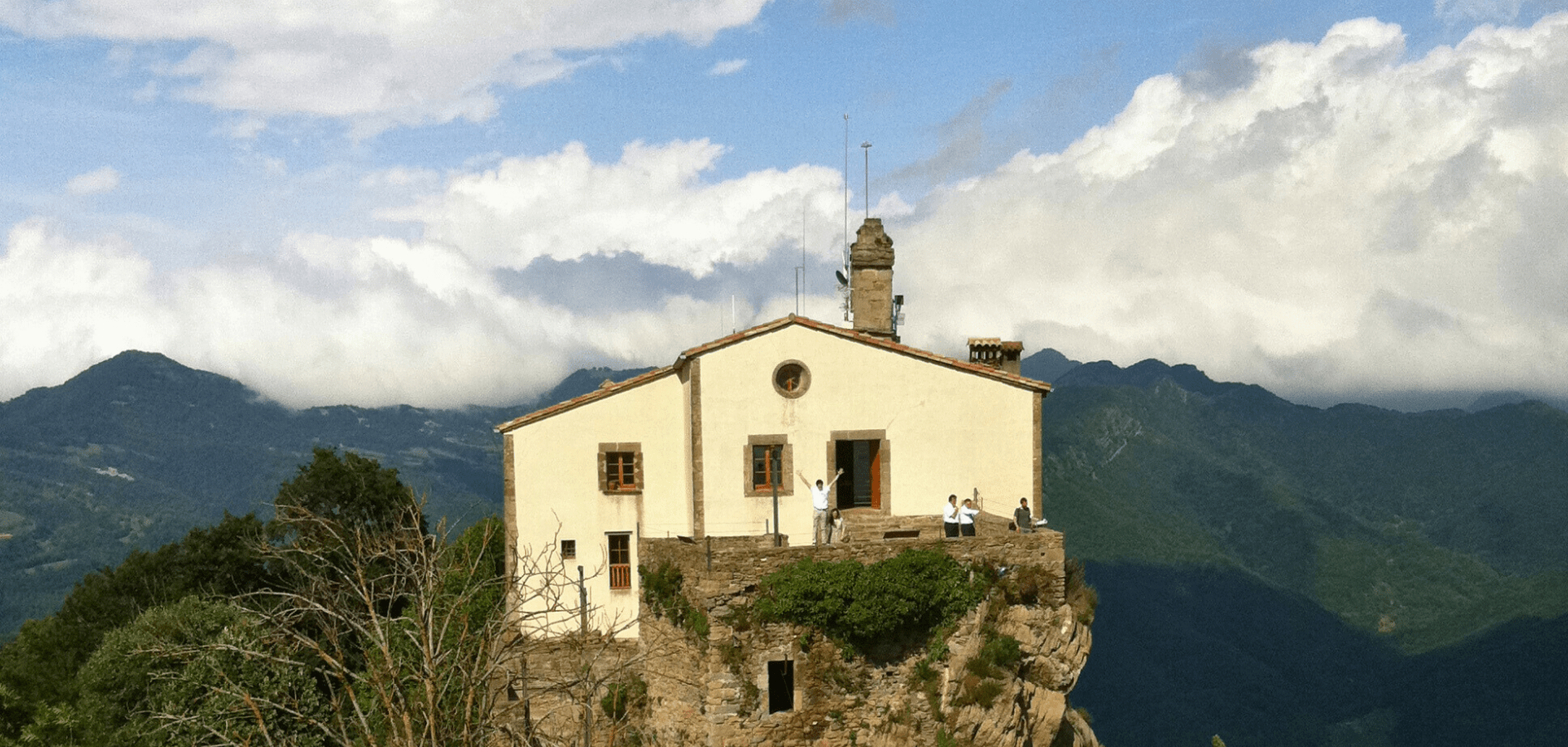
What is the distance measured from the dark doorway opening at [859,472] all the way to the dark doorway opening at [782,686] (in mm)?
6478

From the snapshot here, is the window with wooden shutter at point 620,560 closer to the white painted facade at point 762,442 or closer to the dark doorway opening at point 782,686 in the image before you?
the white painted facade at point 762,442

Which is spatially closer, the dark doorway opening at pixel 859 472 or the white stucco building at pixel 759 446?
the white stucco building at pixel 759 446

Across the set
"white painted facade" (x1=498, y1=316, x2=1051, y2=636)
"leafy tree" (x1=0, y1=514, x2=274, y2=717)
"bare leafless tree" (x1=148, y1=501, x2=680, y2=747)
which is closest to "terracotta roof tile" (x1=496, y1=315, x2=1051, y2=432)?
"white painted facade" (x1=498, y1=316, x2=1051, y2=636)

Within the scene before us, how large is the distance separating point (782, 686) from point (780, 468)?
6576mm

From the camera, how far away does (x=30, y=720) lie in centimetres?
3712

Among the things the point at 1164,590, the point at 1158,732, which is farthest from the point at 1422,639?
the point at 1158,732

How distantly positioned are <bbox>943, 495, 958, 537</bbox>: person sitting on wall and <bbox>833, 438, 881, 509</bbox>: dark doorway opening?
96.1 inches

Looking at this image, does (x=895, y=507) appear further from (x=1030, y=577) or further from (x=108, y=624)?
(x=108, y=624)

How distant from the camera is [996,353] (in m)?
39.9

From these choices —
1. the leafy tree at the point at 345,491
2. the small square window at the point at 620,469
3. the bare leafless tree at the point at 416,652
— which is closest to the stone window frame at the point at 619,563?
the bare leafless tree at the point at 416,652

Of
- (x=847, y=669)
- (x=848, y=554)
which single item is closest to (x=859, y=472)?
(x=848, y=554)

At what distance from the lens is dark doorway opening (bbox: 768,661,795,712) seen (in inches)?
1114

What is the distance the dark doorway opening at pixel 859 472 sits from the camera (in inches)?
1326

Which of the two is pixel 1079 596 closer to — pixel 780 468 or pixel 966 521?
pixel 966 521
